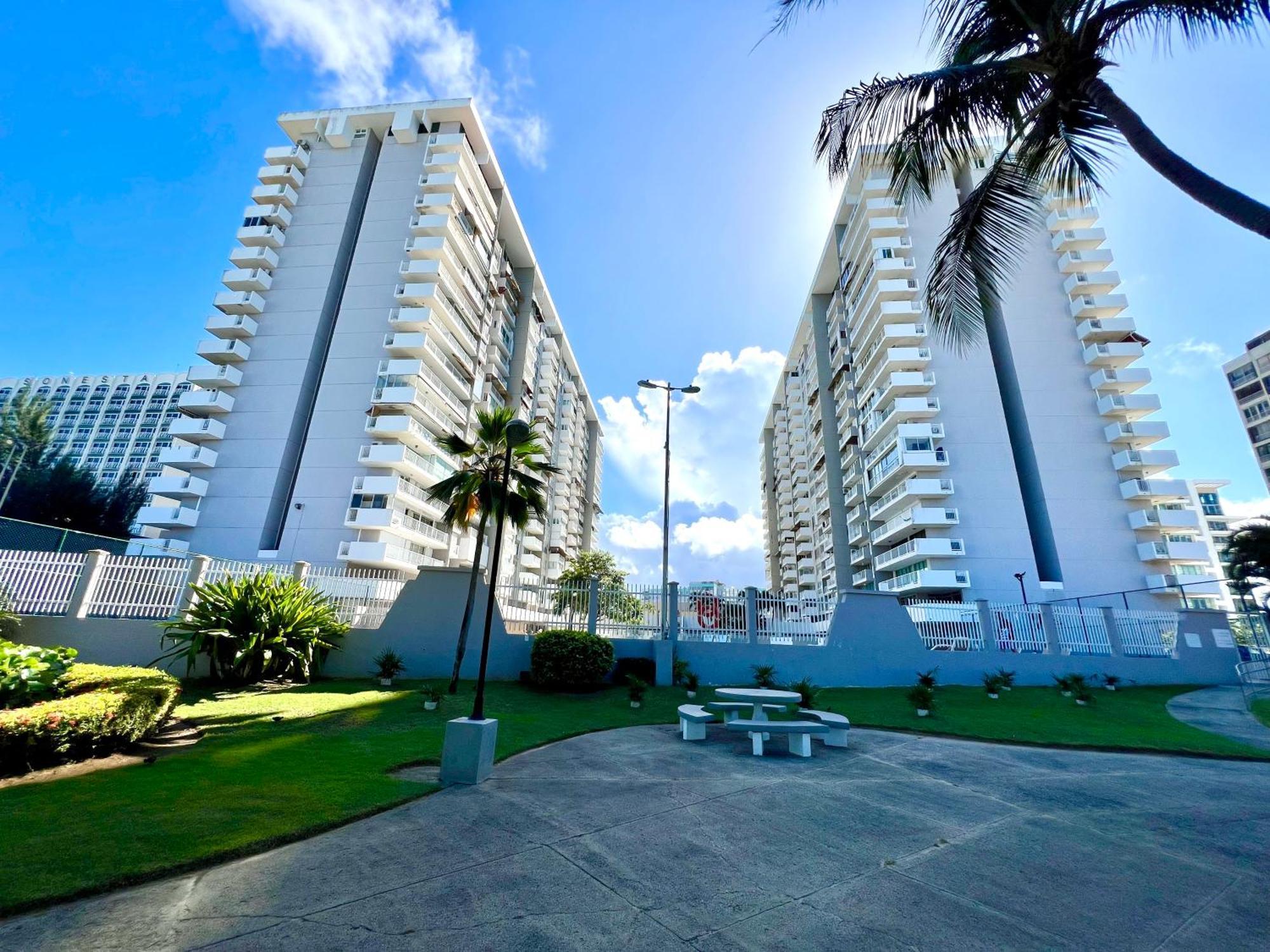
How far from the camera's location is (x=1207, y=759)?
898 centimetres

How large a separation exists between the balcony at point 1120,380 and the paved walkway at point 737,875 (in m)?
42.1

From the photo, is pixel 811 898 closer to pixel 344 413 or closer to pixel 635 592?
pixel 635 592

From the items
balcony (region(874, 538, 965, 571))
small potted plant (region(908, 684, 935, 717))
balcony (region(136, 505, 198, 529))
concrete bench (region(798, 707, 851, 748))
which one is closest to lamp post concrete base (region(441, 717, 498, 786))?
concrete bench (region(798, 707, 851, 748))

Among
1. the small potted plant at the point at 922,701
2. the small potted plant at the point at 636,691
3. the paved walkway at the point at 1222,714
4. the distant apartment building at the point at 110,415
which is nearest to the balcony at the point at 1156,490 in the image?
the paved walkway at the point at 1222,714

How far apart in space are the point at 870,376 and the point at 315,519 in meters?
44.8

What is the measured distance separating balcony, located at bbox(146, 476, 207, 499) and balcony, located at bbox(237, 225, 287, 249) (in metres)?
18.6

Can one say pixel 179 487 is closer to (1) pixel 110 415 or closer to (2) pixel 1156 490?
(2) pixel 1156 490

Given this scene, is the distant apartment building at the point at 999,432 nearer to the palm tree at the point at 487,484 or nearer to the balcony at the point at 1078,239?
the balcony at the point at 1078,239

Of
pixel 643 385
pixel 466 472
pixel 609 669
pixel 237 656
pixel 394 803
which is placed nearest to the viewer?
pixel 394 803

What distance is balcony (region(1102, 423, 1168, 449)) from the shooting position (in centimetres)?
3725

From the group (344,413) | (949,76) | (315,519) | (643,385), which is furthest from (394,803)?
(344,413)

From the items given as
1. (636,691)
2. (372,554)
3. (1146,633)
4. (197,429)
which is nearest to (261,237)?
(197,429)

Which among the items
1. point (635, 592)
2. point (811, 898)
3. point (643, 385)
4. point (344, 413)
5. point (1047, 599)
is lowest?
point (811, 898)

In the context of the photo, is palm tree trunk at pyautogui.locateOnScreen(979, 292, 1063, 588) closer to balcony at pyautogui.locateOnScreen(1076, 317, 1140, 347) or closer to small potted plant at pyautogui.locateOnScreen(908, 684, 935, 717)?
balcony at pyautogui.locateOnScreen(1076, 317, 1140, 347)
